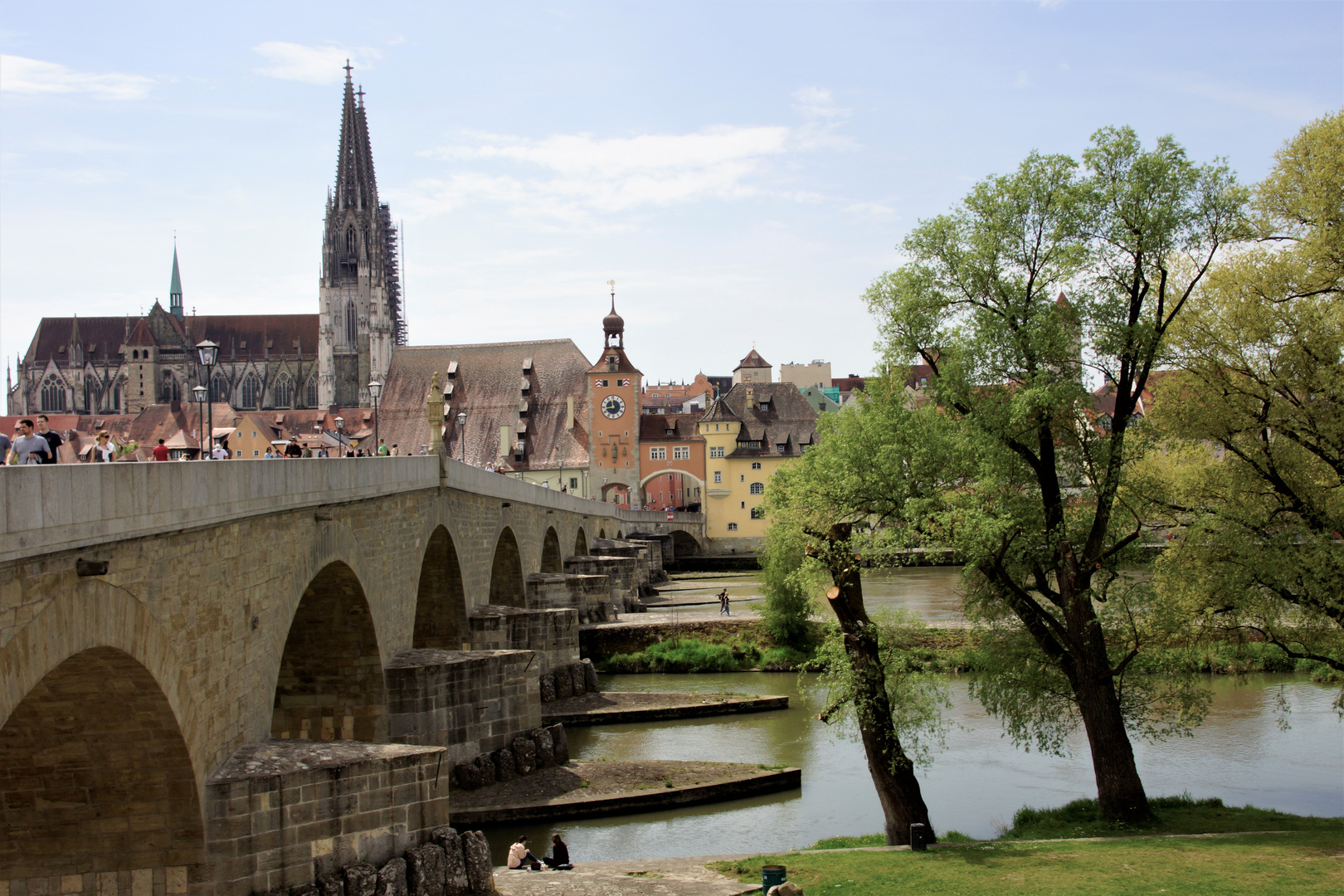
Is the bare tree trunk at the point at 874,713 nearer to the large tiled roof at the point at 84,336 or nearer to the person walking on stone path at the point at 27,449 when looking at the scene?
the person walking on stone path at the point at 27,449

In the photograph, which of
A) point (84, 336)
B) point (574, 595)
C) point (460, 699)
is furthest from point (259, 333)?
point (460, 699)

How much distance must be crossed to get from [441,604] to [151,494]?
17.5 meters

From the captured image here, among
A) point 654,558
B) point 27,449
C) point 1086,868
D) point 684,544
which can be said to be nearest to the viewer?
point 27,449

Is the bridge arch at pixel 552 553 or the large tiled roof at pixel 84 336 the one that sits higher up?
the large tiled roof at pixel 84 336

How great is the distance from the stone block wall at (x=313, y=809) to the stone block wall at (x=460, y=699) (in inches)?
242

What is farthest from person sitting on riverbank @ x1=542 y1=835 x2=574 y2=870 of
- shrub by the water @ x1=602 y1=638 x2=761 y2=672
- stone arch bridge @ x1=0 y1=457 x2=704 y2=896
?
shrub by the water @ x1=602 y1=638 x2=761 y2=672

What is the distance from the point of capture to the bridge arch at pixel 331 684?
19750 mm

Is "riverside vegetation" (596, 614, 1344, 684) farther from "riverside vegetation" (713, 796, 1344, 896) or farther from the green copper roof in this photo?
the green copper roof

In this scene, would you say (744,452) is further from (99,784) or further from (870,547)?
(99,784)

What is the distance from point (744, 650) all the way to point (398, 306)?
101881 mm

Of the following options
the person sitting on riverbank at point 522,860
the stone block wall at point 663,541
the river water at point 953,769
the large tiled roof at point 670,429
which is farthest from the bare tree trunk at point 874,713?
the large tiled roof at point 670,429

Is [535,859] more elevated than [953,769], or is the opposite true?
[535,859]

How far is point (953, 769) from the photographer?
992 inches

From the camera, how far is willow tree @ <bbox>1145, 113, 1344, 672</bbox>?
17875mm
